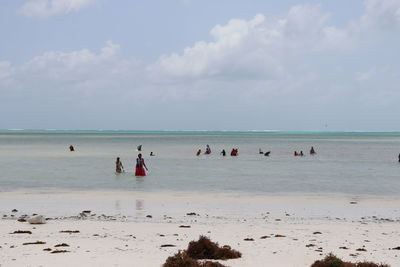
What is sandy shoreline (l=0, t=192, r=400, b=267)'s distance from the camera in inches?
523

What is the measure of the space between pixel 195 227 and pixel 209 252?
4.99 m

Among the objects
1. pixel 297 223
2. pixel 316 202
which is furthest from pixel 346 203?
pixel 297 223

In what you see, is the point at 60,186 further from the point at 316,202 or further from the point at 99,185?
the point at 316,202

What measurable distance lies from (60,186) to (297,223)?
19.7 metres

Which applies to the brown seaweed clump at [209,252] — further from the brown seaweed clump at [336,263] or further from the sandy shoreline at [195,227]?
the brown seaweed clump at [336,263]

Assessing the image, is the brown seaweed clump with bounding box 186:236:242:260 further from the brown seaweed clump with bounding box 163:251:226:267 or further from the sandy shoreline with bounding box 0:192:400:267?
the brown seaweed clump with bounding box 163:251:226:267

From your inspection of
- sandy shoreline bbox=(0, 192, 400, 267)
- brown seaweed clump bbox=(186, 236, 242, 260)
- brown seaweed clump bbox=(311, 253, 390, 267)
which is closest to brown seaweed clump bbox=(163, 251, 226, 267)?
sandy shoreline bbox=(0, 192, 400, 267)

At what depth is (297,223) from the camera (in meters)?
19.6

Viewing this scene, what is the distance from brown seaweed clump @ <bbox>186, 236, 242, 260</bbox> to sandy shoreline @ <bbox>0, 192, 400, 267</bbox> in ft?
1.00

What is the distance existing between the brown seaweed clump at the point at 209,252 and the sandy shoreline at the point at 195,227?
12.0 inches

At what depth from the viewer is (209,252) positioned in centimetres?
1314

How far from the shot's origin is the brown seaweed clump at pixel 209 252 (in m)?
13.0

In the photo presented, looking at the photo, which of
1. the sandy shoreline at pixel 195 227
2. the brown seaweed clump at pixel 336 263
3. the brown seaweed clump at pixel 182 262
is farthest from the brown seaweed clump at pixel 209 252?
the brown seaweed clump at pixel 336 263

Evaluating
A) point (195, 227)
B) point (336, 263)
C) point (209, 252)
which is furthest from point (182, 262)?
point (195, 227)
